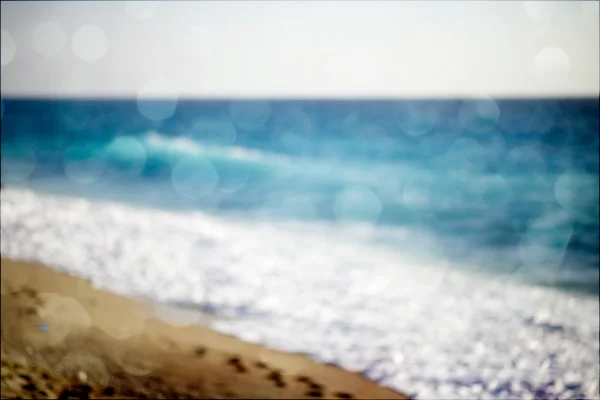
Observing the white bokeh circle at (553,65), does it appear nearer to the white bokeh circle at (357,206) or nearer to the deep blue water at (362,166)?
the deep blue water at (362,166)

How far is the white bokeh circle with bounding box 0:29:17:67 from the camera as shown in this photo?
2.26 meters

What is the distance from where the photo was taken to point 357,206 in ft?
17.8

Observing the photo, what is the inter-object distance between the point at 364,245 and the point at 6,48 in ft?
10.4

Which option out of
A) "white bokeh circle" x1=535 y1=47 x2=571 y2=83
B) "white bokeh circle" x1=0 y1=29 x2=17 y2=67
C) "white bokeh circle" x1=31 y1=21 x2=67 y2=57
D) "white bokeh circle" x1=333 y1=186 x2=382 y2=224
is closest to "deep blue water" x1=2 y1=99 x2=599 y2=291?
"white bokeh circle" x1=333 y1=186 x2=382 y2=224

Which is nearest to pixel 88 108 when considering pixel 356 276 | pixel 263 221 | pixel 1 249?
pixel 263 221

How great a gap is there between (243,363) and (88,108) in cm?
996

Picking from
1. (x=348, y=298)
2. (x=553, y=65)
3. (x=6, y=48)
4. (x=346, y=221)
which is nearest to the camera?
(x=553, y=65)

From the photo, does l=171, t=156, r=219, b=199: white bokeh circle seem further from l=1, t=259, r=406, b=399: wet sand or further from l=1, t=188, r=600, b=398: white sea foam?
l=1, t=259, r=406, b=399: wet sand

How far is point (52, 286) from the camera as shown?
254cm

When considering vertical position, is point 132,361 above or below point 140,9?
below

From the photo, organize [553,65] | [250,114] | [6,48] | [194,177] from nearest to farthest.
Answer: [553,65] < [6,48] < [194,177] < [250,114]

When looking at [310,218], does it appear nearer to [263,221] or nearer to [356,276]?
[263,221]

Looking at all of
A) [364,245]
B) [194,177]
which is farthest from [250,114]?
[364,245]

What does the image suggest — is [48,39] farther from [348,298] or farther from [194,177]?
[194,177]
